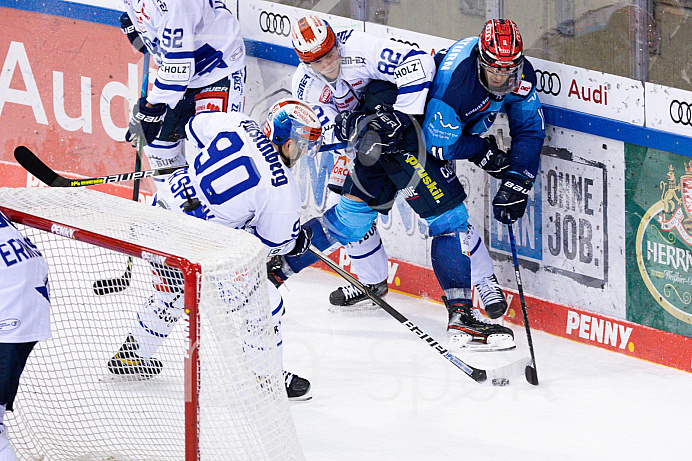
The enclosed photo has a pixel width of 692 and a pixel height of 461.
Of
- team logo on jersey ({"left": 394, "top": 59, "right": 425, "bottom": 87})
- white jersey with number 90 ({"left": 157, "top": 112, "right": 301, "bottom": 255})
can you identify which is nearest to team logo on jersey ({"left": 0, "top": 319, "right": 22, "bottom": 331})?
white jersey with number 90 ({"left": 157, "top": 112, "right": 301, "bottom": 255})

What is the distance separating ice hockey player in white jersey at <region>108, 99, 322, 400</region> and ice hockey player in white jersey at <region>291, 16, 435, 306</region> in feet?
2.70

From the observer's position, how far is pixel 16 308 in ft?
10.7

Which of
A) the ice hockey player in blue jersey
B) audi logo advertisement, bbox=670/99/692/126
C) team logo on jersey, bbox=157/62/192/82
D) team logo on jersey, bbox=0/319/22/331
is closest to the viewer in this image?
team logo on jersey, bbox=0/319/22/331

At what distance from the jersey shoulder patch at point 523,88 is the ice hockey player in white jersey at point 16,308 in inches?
91.5

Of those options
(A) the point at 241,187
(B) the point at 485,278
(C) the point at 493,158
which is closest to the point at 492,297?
(B) the point at 485,278

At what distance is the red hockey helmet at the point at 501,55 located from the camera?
463 centimetres

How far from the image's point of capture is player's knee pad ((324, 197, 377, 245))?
5.27m

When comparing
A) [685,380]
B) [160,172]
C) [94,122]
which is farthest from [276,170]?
[94,122]

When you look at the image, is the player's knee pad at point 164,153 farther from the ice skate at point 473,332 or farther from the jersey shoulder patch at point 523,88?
the jersey shoulder patch at point 523,88

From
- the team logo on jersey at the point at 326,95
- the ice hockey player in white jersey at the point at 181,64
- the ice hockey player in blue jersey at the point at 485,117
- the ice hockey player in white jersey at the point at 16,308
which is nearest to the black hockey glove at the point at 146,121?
the ice hockey player in white jersey at the point at 181,64

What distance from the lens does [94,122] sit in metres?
7.11

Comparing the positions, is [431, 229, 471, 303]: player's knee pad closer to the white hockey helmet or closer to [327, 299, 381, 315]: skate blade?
[327, 299, 381, 315]: skate blade

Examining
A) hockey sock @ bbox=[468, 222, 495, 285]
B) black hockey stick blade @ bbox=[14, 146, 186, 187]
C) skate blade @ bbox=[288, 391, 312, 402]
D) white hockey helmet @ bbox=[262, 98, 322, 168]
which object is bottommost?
skate blade @ bbox=[288, 391, 312, 402]

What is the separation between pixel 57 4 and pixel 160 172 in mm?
2235
